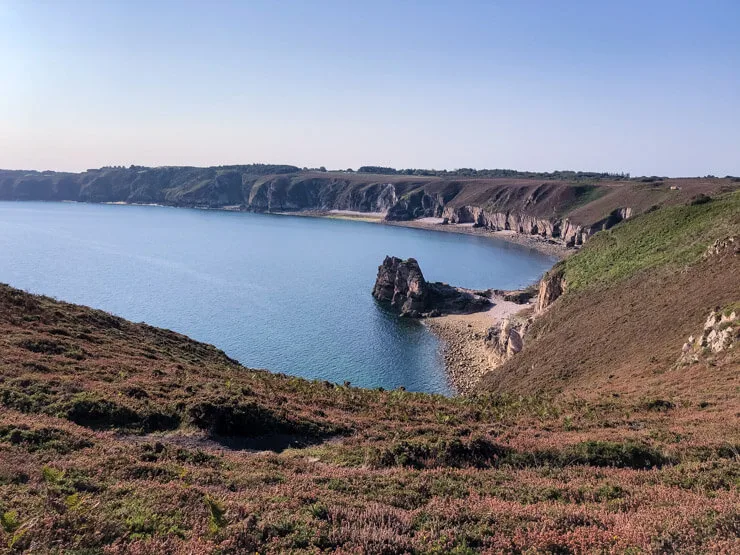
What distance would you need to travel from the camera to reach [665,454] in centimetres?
1470

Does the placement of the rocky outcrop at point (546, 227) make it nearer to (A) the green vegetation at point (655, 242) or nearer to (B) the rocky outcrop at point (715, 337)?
(A) the green vegetation at point (655, 242)

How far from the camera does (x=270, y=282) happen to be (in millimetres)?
98062

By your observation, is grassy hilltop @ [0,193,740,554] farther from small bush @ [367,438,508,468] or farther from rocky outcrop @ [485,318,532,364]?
rocky outcrop @ [485,318,532,364]

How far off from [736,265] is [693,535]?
33868mm

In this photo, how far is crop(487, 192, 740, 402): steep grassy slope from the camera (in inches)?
1030

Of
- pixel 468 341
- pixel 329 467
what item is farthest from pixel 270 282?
pixel 329 467

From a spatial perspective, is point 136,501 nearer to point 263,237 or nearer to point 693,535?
point 693,535

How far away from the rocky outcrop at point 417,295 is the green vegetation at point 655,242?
59.8ft

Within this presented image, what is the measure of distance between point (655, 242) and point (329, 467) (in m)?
54.0

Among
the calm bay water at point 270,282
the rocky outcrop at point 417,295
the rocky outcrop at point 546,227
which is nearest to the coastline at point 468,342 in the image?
the calm bay water at point 270,282

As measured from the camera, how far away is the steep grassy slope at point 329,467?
899 centimetres

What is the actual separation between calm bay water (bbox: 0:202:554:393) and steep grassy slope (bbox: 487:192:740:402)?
48.8 feet

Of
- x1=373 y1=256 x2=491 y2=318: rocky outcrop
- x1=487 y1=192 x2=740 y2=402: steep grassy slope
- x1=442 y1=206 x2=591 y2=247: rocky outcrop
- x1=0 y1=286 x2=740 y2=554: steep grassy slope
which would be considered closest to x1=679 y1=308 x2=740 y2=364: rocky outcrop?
x1=487 y1=192 x2=740 y2=402: steep grassy slope

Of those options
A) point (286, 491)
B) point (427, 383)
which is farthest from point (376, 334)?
point (286, 491)
